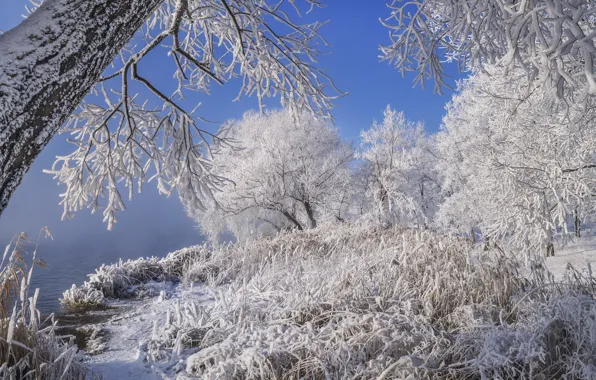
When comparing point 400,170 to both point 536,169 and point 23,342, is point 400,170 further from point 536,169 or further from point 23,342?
point 23,342

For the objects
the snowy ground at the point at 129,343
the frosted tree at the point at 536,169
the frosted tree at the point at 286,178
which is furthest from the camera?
the frosted tree at the point at 286,178

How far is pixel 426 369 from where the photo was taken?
7.88 ft

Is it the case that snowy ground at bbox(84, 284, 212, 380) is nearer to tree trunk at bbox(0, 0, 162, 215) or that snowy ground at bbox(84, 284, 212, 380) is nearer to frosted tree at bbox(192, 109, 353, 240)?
tree trunk at bbox(0, 0, 162, 215)

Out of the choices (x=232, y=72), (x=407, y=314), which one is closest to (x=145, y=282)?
(x=232, y=72)

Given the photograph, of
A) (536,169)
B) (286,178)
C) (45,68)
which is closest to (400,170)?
(286,178)

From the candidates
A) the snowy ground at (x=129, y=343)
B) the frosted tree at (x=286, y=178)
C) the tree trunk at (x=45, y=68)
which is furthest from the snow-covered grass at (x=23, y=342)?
the frosted tree at (x=286, y=178)

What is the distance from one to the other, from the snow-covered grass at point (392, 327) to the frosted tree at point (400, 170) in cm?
1479

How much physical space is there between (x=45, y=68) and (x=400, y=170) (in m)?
21.3

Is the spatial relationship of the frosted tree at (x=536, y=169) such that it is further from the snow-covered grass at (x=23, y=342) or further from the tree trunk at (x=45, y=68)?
the snow-covered grass at (x=23, y=342)

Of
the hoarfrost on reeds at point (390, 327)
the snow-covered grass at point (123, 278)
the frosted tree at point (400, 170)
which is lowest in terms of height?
the hoarfrost on reeds at point (390, 327)

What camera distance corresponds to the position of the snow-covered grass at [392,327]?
2.59 meters

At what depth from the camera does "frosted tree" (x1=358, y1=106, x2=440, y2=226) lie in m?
20.1

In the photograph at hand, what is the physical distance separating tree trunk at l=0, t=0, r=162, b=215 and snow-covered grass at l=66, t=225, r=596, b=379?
5.92 feet

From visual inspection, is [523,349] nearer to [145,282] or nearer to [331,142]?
[145,282]
